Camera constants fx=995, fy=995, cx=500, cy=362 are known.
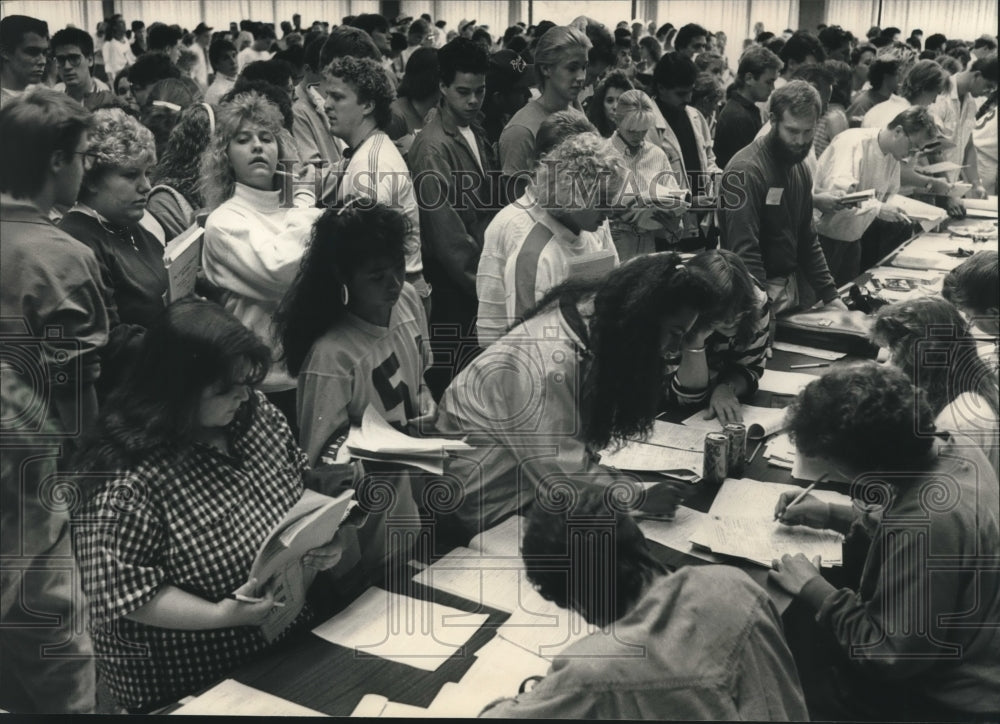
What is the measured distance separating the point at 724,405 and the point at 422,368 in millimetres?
810

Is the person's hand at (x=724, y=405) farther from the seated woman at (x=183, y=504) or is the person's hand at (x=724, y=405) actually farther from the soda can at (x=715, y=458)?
the seated woman at (x=183, y=504)

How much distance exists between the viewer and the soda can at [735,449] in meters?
2.48

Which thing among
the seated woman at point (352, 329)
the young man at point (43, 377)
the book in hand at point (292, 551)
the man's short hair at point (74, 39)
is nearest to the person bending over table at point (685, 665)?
the book in hand at point (292, 551)

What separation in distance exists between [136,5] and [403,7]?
72 centimetres

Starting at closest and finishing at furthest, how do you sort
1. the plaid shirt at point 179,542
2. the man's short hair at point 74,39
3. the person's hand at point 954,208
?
the plaid shirt at point 179,542 → the man's short hair at point 74,39 → the person's hand at point 954,208

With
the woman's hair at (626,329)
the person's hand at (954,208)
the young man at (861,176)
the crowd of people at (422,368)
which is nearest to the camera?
the crowd of people at (422,368)

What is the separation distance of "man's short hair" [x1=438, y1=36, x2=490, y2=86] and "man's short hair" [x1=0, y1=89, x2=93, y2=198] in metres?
0.91

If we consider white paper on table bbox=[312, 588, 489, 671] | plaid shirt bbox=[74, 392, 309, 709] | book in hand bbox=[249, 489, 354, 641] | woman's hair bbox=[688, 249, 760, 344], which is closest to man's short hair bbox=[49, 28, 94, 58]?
plaid shirt bbox=[74, 392, 309, 709]

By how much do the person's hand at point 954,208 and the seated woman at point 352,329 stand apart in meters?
2.20

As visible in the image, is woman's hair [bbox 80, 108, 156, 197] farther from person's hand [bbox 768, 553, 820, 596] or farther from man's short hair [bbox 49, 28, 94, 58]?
person's hand [bbox 768, 553, 820, 596]

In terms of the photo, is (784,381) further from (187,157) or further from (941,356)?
(187,157)

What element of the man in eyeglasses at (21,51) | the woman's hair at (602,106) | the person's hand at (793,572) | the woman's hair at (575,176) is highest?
the man in eyeglasses at (21,51)

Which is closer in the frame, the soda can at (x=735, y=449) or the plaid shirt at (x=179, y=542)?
the plaid shirt at (x=179, y=542)

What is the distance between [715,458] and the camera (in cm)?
246
